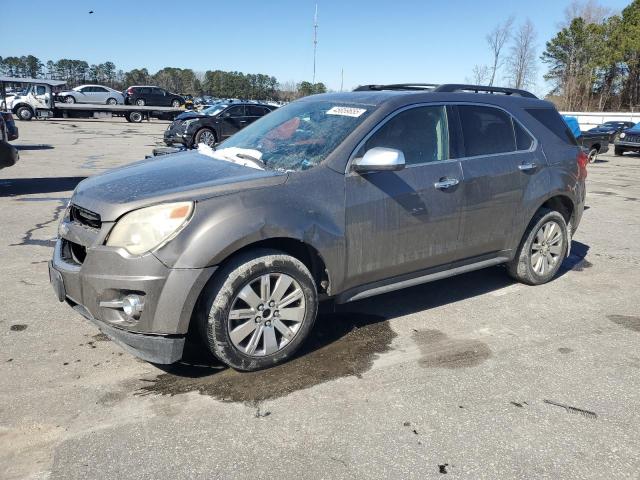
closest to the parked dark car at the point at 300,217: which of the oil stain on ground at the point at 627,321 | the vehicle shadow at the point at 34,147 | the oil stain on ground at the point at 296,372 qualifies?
the oil stain on ground at the point at 296,372

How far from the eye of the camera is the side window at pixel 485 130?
14.2 ft

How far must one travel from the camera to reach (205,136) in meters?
17.7

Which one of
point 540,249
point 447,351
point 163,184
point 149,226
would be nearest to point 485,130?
point 540,249

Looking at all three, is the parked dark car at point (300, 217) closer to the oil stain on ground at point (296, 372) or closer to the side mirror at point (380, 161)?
the side mirror at point (380, 161)

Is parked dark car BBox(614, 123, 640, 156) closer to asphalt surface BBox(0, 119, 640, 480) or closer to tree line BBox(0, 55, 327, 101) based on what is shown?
asphalt surface BBox(0, 119, 640, 480)

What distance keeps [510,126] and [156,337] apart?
3.45 meters

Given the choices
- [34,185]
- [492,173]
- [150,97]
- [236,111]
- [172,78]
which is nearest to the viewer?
[492,173]

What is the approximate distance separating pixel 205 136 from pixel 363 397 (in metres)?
15.7

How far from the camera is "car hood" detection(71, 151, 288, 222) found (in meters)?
3.10

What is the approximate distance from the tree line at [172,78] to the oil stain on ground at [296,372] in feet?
296

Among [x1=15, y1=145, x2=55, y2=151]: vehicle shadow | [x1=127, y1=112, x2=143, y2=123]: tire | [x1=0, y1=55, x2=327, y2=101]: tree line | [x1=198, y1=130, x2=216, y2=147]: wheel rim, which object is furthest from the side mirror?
[x1=0, y1=55, x2=327, y2=101]: tree line

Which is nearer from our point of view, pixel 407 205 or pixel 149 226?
pixel 149 226

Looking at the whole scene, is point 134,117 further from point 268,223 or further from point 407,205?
point 268,223

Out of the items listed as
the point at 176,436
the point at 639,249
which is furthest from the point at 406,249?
the point at 639,249
